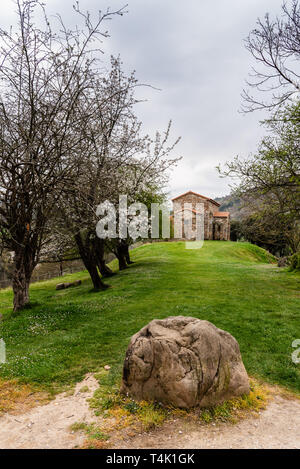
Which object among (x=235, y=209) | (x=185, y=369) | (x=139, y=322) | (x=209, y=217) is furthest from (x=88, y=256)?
(x=235, y=209)

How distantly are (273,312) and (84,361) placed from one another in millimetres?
8012

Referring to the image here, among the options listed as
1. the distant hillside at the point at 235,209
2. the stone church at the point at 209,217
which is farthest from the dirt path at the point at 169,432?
the stone church at the point at 209,217

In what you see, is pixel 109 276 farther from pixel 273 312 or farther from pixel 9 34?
pixel 9 34

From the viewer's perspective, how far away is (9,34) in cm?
834

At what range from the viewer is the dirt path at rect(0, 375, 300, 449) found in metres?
4.54

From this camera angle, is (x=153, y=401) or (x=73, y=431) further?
(x=153, y=401)

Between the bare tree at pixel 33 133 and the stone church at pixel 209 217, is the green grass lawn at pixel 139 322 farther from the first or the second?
Answer: the stone church at pixel 209 217

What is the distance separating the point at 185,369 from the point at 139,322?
5769 mm

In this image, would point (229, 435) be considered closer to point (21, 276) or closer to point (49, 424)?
point (49, 424)

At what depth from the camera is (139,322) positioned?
11.1m

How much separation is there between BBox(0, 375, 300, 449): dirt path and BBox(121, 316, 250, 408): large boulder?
0.50 metres

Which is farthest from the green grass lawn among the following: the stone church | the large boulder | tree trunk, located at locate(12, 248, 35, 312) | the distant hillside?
the stone church
